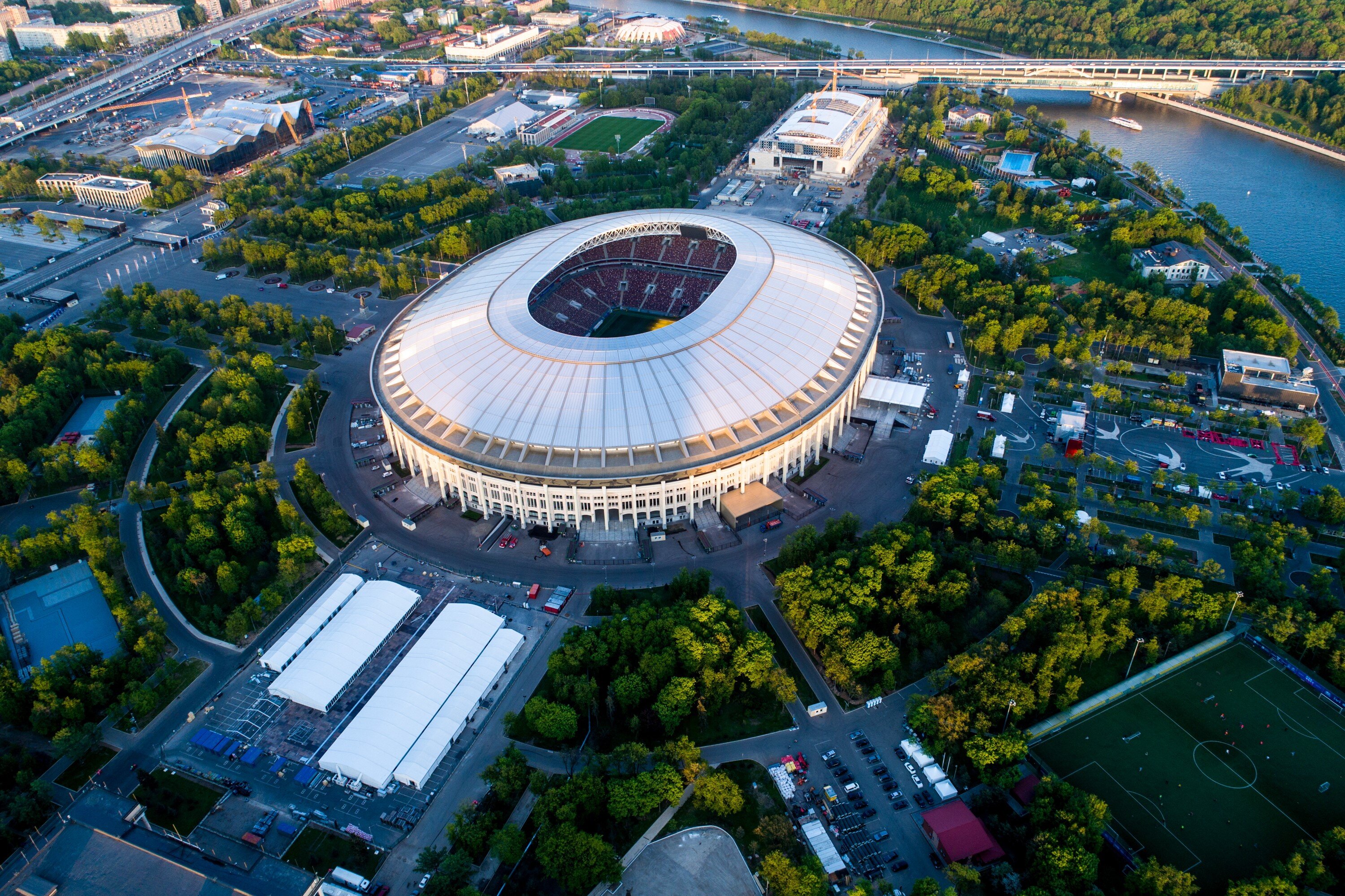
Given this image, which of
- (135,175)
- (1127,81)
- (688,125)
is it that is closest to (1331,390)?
(688,125)

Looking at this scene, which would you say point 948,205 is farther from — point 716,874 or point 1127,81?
point 716,874

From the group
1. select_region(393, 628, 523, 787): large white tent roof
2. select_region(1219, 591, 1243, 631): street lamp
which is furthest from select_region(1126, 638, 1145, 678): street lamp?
select_region(393, 628, 523, 787): large white tent roof

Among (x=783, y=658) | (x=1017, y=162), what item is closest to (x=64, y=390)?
(x=783, y=658)

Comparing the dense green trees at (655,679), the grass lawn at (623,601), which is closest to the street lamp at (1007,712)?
the dense green trees at (655,679)

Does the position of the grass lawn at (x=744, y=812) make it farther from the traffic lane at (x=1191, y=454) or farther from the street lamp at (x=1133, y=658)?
the traffic lane at (x=1191, y=454)

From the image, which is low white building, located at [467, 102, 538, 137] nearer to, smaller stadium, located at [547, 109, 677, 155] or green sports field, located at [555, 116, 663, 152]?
smaller stadium, located at [547, 109, 677, 155]

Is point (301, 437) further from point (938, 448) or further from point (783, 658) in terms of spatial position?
point (938, 448)
